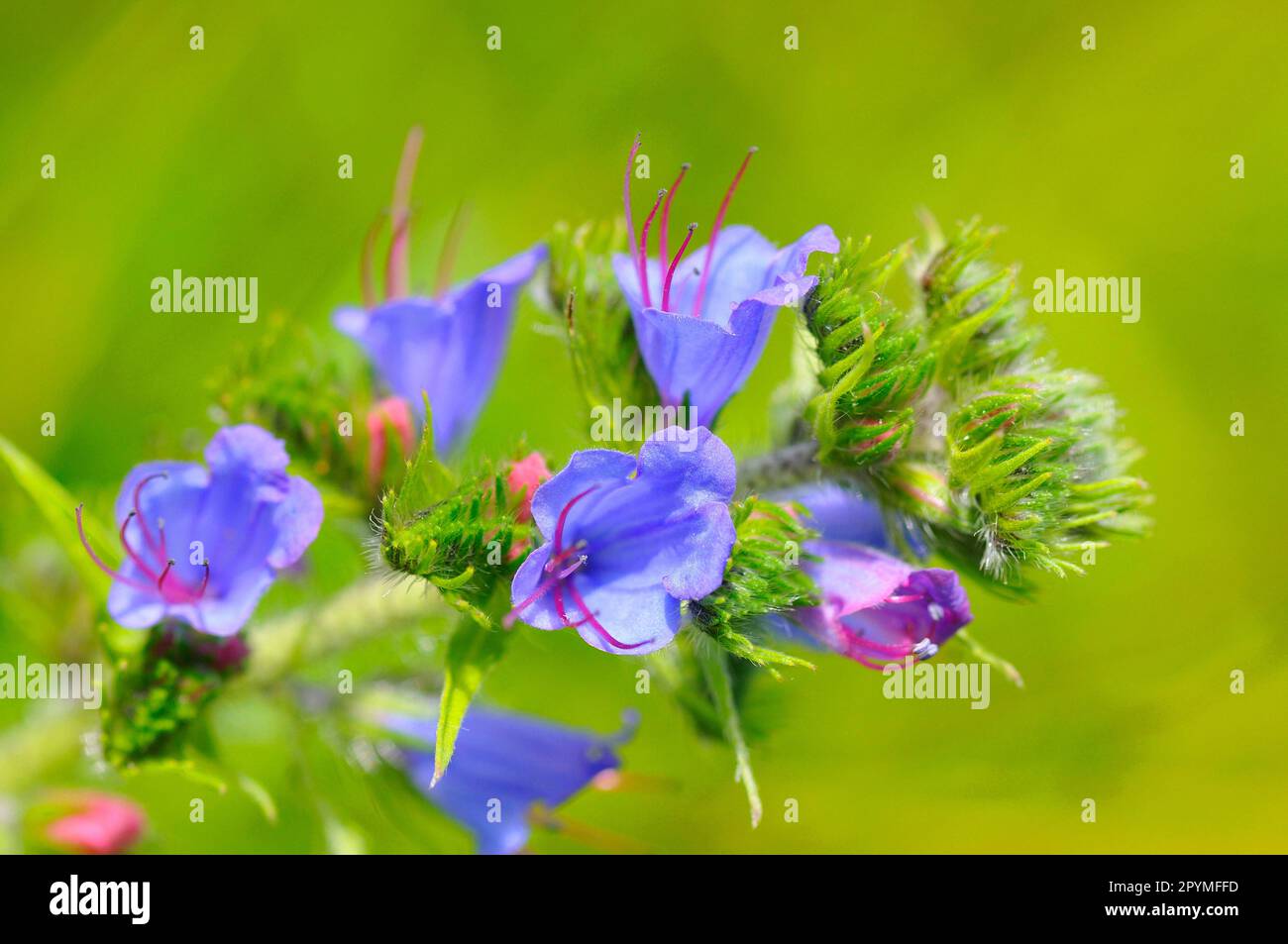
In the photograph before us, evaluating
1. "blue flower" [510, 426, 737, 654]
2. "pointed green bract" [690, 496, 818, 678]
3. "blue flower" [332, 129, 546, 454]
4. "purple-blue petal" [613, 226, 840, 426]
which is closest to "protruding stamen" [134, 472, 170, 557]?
"blue flower" [332, 129, 546, 454]

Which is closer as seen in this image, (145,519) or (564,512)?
(564,512)

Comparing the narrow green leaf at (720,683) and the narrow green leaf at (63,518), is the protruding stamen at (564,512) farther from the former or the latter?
the narrow green leaf at (63,518)

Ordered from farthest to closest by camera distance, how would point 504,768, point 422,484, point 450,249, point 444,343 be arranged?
point 450,249, point 504,768, point 444,343, point 422,484

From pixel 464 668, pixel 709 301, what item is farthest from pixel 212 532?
pixel 709 301

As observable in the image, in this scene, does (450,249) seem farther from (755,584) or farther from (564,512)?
(755,584)

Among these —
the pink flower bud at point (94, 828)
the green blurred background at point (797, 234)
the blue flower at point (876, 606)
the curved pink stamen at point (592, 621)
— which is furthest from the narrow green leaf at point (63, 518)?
the blue flower at point (876, 606)

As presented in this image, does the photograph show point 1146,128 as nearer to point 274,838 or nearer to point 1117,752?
point 1117,752

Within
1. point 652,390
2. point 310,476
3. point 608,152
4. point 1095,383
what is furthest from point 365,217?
point 1095,383
